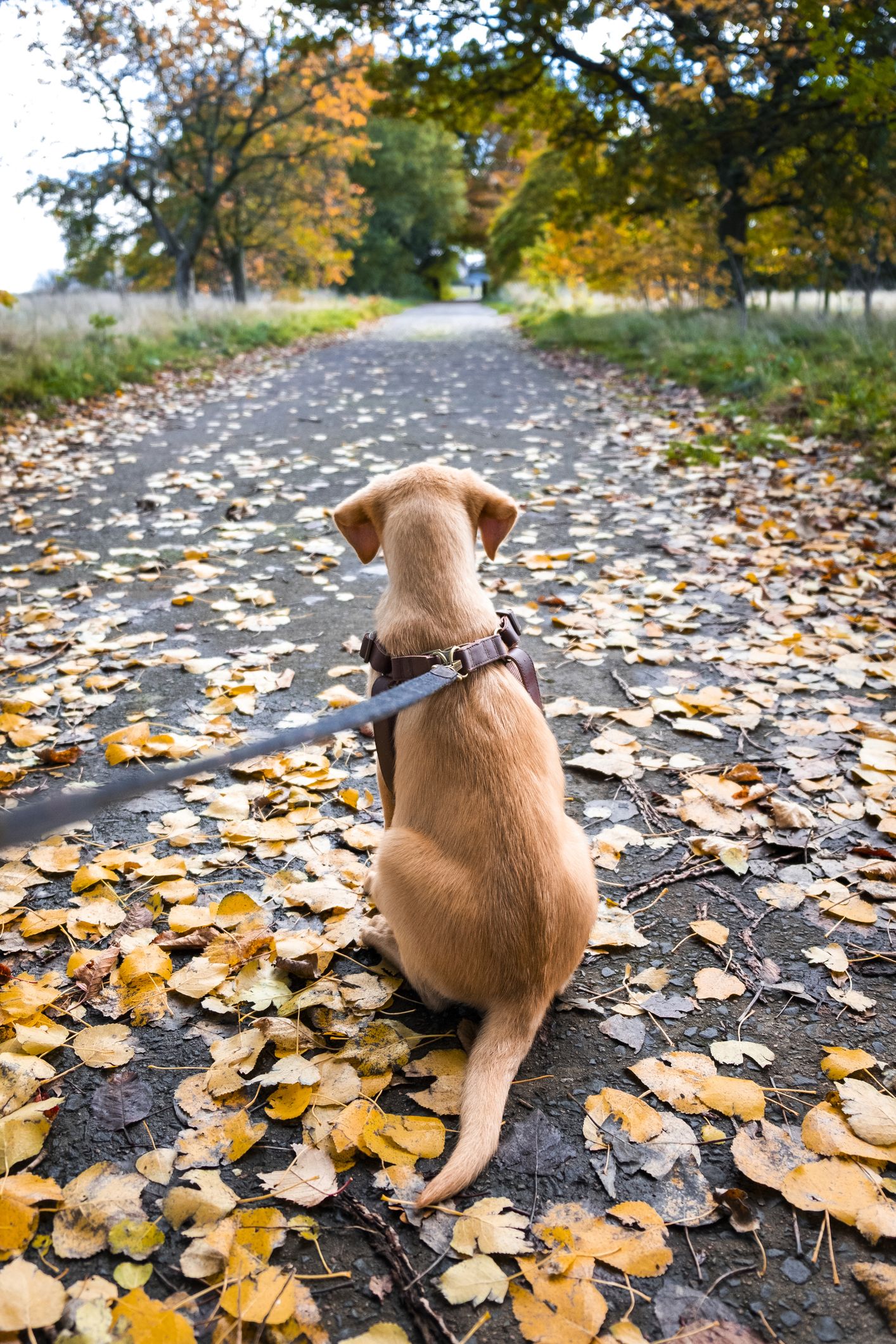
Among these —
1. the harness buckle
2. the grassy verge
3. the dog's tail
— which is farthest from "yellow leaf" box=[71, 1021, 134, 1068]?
the grassy verge

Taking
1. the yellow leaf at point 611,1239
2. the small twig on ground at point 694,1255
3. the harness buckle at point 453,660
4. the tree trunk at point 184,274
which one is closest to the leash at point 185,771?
the harness buckle at point 453,660

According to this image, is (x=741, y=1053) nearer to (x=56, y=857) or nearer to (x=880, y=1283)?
(x=880, y=1283)

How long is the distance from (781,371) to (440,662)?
930cm

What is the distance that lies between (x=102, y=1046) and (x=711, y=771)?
2.37 metres

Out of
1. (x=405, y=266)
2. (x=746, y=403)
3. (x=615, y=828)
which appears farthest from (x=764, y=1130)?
(x=405, y=266)

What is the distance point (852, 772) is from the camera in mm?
3227

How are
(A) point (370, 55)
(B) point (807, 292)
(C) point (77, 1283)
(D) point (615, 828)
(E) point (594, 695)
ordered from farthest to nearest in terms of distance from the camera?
(A) point (370, 55)
(B) point (807, 292)
(E) point (594, 695)
(D) point (615, 828)
(C) point (77, 1283)

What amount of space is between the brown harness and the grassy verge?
5.65 meters

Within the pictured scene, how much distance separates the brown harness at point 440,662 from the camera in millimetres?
2131

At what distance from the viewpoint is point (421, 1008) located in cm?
226

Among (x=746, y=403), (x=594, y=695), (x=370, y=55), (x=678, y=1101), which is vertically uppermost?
(x=370, y=55)

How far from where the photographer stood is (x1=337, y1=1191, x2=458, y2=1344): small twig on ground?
1481mm

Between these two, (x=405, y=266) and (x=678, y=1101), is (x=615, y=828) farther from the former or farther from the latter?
(x=405, y=266)

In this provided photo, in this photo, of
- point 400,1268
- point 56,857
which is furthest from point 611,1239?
point 56,857
